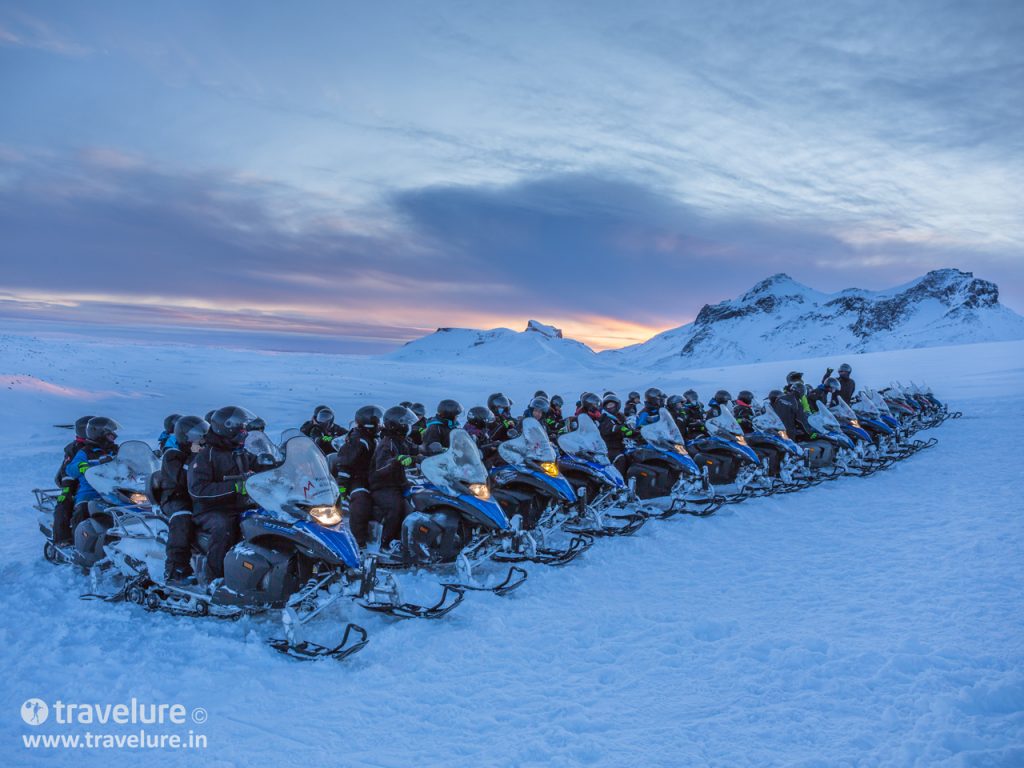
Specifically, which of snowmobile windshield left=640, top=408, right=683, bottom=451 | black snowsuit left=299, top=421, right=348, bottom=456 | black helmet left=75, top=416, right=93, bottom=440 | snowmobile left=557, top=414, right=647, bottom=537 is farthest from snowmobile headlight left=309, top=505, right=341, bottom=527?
snowmobile windshield left=640, top=408, right=683, bottom=451

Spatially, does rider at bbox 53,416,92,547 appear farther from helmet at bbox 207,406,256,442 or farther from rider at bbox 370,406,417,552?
rider at bbox 370,406,417,552

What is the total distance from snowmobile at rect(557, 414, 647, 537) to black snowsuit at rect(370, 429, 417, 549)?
2.50m

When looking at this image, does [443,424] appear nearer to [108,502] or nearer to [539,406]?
[539,406]

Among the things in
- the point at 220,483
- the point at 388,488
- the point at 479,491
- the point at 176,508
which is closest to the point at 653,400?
the point at 479,491

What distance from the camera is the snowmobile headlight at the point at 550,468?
848 cm

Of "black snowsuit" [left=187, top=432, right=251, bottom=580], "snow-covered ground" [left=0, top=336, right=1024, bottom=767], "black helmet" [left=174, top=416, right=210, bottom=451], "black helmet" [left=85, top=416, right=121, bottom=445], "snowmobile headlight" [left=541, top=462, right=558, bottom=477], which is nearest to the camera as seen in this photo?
"snow-covered ground" [left=0, top=336, right=1024, bottom=767]

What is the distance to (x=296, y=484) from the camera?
5.66 metres

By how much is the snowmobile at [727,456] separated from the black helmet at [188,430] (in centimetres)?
802

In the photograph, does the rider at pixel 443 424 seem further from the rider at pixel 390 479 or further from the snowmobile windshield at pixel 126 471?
the snowmobile windshield at pixel 126 471

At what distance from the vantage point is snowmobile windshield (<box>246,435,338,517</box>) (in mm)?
5609

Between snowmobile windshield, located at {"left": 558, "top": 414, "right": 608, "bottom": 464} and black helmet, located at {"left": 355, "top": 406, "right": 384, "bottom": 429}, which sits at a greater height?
black helmet, located at {"left": 355, "top": 406, "right": 384, "bottom": 429}

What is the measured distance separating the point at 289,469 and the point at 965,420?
24.9 m

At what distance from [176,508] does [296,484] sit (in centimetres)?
152

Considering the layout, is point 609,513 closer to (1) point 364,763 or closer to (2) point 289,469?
(2) point 289,469
